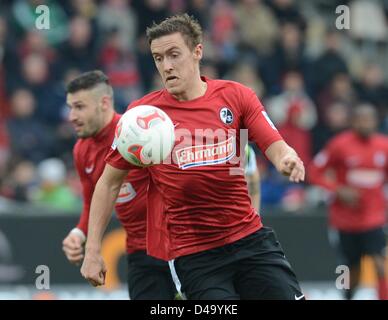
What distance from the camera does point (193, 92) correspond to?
663 centimetres

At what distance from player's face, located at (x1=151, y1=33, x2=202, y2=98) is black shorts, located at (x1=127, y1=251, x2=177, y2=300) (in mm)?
1620

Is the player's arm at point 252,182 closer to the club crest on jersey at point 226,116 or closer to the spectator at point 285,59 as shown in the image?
the club crest on jersey at point 226,116

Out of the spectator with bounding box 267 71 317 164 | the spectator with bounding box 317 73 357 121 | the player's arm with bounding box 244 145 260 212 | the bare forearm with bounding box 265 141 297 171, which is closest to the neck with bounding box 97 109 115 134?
the player's arm with bounding box 244 145 260 212

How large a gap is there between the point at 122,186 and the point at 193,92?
1.34 meters

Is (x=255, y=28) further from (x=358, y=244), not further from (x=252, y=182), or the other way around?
(x=252, y=182)

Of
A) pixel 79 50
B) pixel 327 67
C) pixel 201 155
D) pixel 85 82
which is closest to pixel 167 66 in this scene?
pixel 201 155

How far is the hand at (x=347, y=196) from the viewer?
1234 centimetres

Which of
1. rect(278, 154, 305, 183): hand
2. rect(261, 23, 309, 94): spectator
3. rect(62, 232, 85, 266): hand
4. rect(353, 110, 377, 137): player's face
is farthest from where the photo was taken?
rect(261, 23, 309, 94): spectator

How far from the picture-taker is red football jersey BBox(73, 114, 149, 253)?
7.64 metres

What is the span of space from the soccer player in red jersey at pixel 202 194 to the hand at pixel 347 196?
586 cm

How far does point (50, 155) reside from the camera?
14.2 meters

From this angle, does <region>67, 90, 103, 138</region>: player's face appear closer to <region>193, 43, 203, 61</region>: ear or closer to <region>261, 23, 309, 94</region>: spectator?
<region>193, 43, 203, 61</region>: ear

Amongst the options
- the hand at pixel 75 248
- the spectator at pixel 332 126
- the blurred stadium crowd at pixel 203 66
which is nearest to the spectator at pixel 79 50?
the blurred stadium crowd at pixel 203 66
